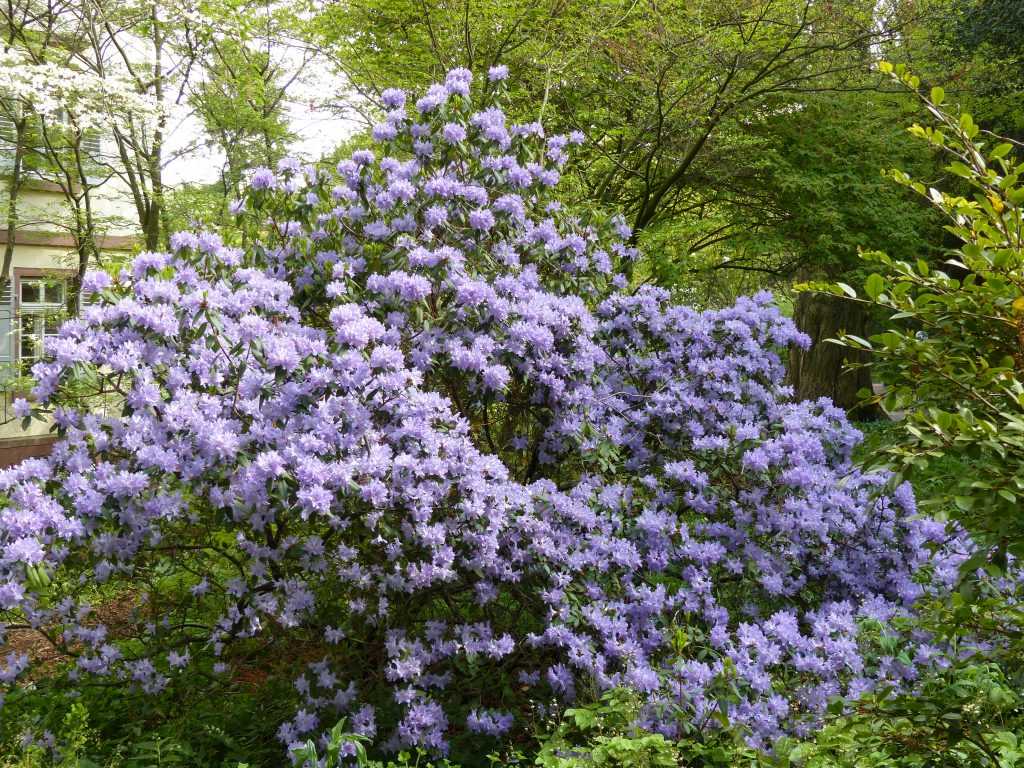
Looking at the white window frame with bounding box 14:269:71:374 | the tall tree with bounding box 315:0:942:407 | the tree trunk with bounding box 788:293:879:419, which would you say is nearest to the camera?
the tall tree with bounding box 315:0:942:407

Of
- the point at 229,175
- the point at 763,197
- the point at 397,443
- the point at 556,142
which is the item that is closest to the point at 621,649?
the point at 397,443

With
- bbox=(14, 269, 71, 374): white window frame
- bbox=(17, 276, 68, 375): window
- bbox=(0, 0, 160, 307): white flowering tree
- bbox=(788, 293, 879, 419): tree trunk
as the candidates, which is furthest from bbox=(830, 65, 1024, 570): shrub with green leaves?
bbox=(17, 276, 68, 375): window

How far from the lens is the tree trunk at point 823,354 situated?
1291cm

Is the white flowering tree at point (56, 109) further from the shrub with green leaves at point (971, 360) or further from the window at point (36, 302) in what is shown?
the shrub with green leaves at point (971, 360)

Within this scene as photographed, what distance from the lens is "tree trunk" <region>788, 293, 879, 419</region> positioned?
42.3ft

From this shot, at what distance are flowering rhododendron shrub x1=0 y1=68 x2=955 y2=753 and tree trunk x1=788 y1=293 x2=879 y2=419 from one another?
9.05 meters

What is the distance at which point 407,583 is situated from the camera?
10.2ft

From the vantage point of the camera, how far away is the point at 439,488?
305cm

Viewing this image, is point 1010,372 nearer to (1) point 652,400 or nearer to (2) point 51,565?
(1) point 652,400

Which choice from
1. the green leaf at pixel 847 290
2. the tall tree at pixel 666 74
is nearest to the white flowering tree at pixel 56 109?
the tall tree at pixel 666 74

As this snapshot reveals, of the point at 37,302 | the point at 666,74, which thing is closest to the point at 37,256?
the point at 37,302

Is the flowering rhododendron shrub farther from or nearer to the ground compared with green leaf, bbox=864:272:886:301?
nearer to the ground

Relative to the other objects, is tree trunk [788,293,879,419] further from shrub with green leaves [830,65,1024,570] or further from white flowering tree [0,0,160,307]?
shrub with green leaves [830,65,1024,570]

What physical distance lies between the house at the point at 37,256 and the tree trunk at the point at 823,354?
10.6m
